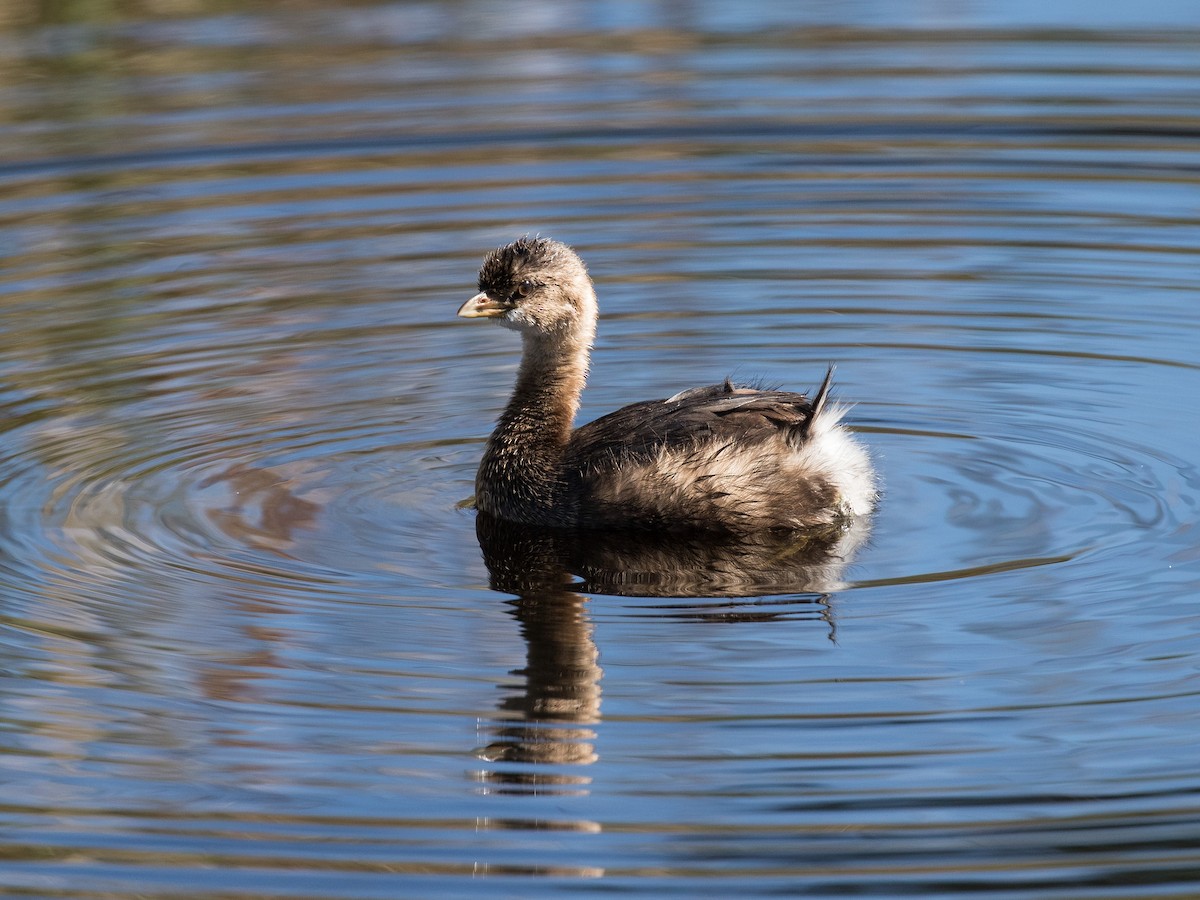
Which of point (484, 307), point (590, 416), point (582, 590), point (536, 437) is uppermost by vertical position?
point (484, 307)

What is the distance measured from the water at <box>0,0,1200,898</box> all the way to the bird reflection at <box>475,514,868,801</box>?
0.09 feet

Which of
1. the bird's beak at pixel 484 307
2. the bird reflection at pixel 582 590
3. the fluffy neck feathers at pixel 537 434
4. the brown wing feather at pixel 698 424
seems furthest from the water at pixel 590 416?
the bird's beak at pixel 484 307

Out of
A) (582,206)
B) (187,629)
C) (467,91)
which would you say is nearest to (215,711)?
(187,629)

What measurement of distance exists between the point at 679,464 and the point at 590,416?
1.53 m

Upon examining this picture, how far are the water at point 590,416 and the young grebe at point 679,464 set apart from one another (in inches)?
8.2

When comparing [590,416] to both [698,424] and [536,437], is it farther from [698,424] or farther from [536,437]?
[698,424]

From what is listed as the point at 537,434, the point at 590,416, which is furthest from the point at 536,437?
the point at 590,416

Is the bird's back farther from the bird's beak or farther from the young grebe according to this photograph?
the bird's beak

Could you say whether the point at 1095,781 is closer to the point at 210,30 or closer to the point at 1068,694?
the point at 1068,694

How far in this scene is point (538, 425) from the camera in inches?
320

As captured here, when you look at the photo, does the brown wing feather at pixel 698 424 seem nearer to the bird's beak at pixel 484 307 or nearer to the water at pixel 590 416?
the water at pixel 590 416

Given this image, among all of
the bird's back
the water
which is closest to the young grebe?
the bird's back

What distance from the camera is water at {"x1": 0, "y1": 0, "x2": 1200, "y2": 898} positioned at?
5.34 meters

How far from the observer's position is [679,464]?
296 inches
